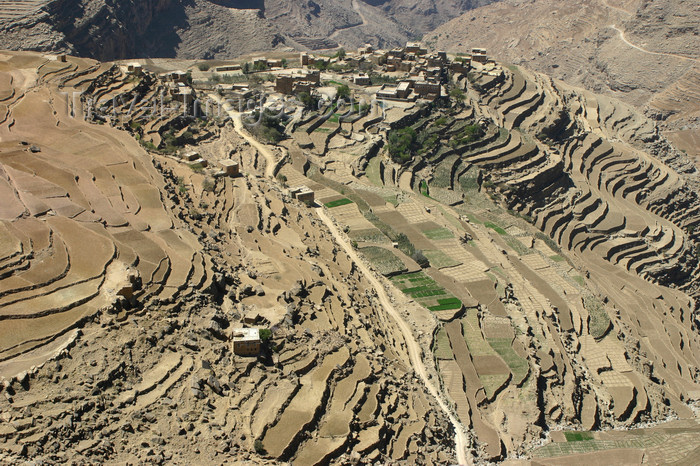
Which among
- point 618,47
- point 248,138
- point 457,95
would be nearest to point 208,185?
point 248,138

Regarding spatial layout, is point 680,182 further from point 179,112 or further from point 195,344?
point 195,344

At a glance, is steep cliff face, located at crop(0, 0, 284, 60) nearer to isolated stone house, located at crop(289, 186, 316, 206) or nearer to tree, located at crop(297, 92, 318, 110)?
tree, located at crop(297, 92, 318, 110)

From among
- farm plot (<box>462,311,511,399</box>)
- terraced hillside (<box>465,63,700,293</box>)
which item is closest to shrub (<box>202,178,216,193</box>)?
farm plot (<box>462,311,511,399</box>)

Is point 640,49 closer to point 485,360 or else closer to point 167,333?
point 485,360

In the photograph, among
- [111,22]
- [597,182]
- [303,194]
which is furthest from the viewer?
[111,22]

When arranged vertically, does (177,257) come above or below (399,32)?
below

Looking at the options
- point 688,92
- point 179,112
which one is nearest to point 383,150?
point 179,112
